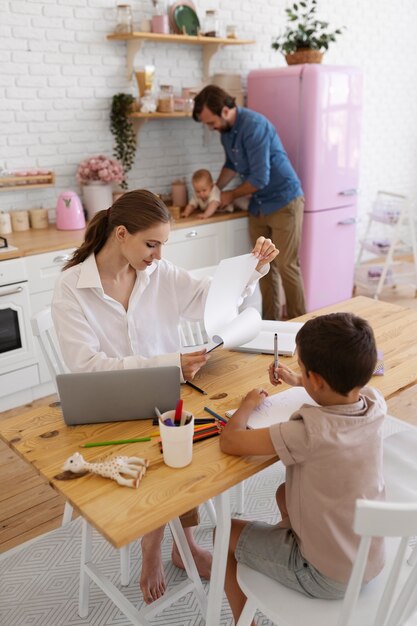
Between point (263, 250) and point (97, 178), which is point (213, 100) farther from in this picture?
point (263, 250)

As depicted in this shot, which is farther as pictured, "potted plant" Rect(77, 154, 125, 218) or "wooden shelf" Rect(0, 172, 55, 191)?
"potted plant" Rect(77, 154, 125, 218)

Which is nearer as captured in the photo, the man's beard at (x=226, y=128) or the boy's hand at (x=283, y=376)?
the boy's hand at (x=283, y=376)

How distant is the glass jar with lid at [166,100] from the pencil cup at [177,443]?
10.0ft

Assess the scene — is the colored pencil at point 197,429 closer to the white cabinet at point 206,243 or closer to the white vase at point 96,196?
the white cabinet at point 206,243

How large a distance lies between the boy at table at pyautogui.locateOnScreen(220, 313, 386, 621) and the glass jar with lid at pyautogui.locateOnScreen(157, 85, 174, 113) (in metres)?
Result: 2.99

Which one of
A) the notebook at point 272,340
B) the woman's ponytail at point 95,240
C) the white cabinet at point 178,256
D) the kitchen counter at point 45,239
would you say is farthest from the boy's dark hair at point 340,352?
the kitchen counter at point 45,239

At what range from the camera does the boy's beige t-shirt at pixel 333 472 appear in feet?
4.24

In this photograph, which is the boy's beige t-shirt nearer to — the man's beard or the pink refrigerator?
the man's beard

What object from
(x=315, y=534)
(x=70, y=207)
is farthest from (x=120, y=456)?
(x=70, y=207)

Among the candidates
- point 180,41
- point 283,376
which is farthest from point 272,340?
point 180,41

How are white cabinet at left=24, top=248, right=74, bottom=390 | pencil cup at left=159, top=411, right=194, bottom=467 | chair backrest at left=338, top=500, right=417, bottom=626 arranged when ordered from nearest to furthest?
1. chair backrest at left=338, top=500, right=417, bottom=626
2. pencil cup at left=159, top=411, right=194, bottom=467
3. white cabinet at left=24, top=248, right=74, bottom=390

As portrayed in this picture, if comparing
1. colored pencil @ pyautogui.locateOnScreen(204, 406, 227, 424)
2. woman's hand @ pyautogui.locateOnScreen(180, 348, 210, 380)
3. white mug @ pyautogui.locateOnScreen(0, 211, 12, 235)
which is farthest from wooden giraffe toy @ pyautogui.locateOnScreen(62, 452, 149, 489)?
white mug @ pyautogui.locateOnScreen(0, 211, 12, 235)

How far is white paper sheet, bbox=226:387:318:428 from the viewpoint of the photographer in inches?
59.4

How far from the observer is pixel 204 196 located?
4098 mm
